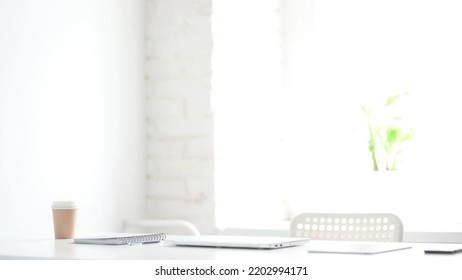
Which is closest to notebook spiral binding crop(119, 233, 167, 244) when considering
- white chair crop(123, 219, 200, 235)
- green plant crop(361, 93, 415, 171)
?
white chair crop(123, 219, 200, 235)

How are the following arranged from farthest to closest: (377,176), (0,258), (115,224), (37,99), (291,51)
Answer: (291,51) < (377,176) < (115,224) < (37,99) < (0,258)

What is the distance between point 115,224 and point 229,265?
1.46m

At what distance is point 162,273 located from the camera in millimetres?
1257

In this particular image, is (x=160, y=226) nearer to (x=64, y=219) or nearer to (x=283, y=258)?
(x=64, y=219)

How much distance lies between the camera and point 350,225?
2096 mm

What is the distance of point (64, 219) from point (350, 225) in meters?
0.74

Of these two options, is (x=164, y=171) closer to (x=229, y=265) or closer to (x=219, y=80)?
(x=219, y=80)

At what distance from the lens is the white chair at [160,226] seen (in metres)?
2.59

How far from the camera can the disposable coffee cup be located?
1.90 m

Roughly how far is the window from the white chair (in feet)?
0.52

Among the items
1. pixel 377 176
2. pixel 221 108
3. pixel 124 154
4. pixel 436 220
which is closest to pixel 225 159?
pixel 221 108

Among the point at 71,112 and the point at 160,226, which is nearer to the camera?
the point at 71,112

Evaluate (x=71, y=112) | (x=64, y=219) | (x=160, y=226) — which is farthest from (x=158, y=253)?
(x=160, y=226)

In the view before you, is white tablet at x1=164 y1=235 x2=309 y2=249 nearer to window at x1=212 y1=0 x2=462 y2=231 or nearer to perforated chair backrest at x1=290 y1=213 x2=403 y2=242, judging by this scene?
perforated chair backrest at x1=290 y1=213 x2=403 y2=242
